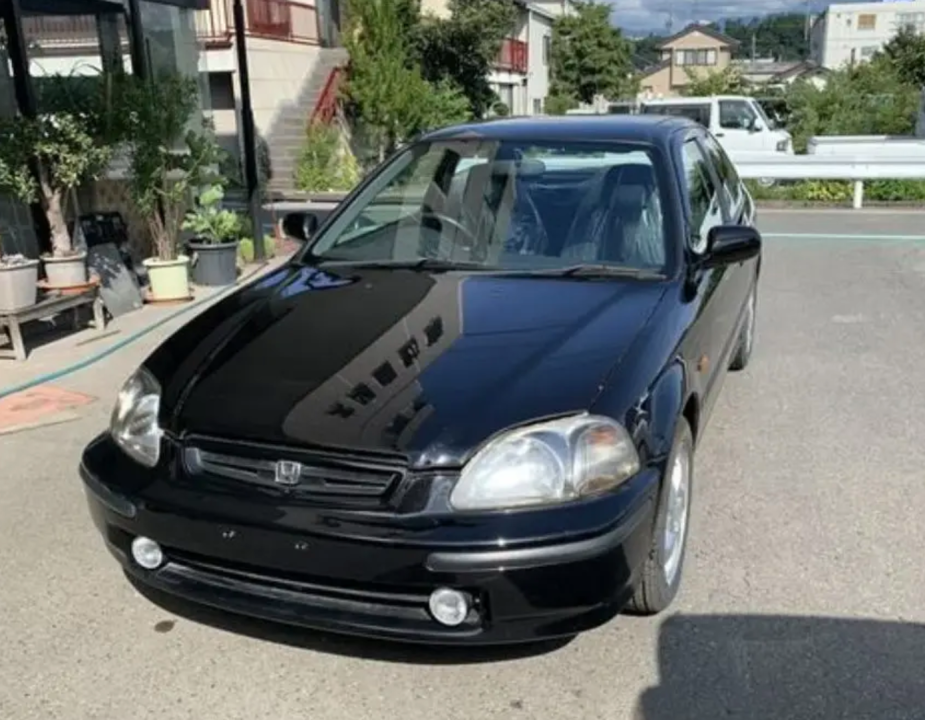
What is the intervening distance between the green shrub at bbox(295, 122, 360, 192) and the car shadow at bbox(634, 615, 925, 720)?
13.2m

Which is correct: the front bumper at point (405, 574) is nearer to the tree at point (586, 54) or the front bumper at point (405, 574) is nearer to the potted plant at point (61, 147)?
the potted plant at point (61, 147)

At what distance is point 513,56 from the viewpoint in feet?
107

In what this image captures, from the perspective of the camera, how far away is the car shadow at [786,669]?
2547 millimetres

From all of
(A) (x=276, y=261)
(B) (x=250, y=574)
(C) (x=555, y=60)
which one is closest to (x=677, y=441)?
(B) (x=250, y=574)

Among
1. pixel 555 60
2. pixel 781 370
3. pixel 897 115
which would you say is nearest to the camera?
pixel 781 370

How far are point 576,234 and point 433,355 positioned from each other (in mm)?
1108

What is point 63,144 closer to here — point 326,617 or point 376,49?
point 326,617

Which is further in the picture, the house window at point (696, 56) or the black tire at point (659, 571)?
the house window at point (696, 56)

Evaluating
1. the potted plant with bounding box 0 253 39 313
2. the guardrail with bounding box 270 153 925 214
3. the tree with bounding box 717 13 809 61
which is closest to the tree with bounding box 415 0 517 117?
the guardrail with bounding box 270 153 925 214

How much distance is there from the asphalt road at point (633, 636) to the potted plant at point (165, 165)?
3.43 m

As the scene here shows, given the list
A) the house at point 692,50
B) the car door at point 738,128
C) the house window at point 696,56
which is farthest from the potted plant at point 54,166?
the house window at point 696,56

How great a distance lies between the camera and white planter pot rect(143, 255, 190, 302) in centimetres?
777

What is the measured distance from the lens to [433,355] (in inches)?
112

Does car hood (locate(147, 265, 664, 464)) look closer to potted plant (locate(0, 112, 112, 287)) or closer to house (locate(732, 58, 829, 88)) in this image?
potted plant (locate(0, 112, 112, 287))
